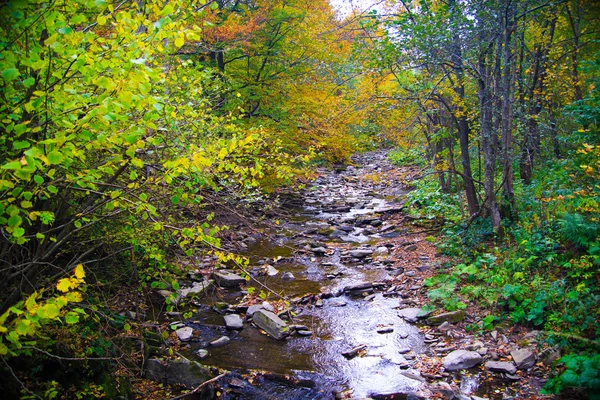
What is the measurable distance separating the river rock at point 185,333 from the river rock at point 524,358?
15.8 ft

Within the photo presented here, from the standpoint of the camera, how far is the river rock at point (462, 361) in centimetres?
561

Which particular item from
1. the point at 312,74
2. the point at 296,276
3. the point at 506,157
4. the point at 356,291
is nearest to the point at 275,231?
the point at 296,276

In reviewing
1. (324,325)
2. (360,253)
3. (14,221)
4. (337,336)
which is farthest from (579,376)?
(360,253)

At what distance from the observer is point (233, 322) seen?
7164 mm

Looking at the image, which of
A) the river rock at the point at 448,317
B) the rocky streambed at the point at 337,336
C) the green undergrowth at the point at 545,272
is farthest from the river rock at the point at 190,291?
the green undergrowth at the point at 545,272

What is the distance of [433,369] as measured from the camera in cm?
568

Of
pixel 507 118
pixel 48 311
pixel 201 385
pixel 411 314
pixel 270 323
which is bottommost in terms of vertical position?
pixel 411 314

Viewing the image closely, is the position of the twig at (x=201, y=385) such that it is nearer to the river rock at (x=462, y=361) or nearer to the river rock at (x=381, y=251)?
the river rock at (x=462, y=361)

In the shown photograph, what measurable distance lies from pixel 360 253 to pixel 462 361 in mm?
5215

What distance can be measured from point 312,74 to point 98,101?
11866 millimetres

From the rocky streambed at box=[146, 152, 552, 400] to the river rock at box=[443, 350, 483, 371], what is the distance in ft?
0.04

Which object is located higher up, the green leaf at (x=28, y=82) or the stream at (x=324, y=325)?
the green leaf at (x=28, y=82)

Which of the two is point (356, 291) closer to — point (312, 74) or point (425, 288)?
point (425, 288)

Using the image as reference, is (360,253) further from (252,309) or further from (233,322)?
(233,322)
